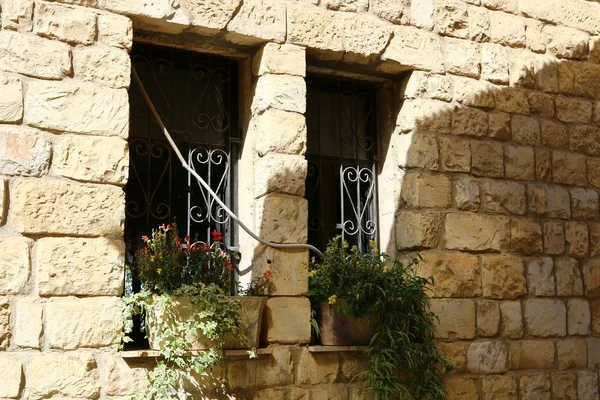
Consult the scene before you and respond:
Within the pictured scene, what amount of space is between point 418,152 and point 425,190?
0.82ft

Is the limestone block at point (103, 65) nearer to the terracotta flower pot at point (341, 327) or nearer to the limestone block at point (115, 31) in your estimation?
the limestone block at point (115, 31)

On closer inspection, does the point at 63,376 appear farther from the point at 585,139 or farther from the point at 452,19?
the point at 585,139

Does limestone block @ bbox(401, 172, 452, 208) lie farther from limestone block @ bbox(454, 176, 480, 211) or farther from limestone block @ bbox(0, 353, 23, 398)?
limestone block @ bbox(0, 353, 23, 398)

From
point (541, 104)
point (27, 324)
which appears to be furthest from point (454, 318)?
point (27, 324)

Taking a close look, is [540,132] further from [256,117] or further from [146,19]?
[146,19]

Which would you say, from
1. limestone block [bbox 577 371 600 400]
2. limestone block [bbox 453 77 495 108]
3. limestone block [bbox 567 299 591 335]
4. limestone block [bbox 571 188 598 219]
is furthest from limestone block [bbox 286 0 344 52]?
limestone block [bbox 577 371 600 400]

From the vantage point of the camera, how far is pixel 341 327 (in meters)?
4.63

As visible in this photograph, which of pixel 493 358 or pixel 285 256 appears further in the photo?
pixel 493 358

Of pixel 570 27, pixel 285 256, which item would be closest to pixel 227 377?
pixel 285 256

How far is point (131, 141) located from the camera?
181 inches

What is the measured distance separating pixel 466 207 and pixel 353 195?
0.75m

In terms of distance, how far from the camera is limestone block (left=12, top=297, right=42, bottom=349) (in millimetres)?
3846

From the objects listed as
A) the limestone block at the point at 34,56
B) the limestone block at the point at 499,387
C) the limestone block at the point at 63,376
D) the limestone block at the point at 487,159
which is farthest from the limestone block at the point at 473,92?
the limestone block at the point at 63,376

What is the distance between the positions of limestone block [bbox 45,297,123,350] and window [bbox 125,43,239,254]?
0.55 m
